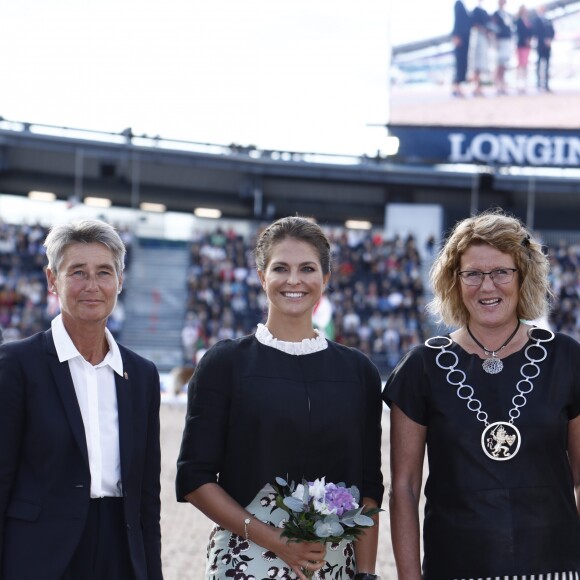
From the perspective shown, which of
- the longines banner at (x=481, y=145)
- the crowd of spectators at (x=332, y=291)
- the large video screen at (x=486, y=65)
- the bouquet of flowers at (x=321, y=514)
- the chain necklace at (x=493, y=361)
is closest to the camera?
the bouquet of flowers at (x=321, y=514)

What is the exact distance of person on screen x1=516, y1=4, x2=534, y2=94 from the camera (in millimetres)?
30984

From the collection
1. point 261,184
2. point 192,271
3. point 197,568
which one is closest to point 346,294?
point 192,271

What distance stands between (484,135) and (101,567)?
1139 inches

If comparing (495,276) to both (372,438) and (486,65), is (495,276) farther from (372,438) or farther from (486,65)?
(486,65)

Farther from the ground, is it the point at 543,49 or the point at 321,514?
the point at 543,49

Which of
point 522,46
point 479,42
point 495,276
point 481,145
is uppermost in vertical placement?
point 479,42

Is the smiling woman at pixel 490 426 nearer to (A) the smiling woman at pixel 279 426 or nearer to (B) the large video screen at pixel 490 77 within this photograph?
(A) the smiling woman at pixel 279 426

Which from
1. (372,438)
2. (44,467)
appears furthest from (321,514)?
(44,467)

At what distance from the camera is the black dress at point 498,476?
3.49 metres

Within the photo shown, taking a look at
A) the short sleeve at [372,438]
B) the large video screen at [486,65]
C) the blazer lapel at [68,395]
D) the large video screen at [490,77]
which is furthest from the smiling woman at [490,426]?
the large video screen at [486,65]

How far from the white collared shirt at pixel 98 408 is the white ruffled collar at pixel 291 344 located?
0.55 meters

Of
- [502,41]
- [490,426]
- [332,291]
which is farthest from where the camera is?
[502,41]

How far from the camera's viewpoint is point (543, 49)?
101 feet

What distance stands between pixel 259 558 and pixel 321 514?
394 millimetres
